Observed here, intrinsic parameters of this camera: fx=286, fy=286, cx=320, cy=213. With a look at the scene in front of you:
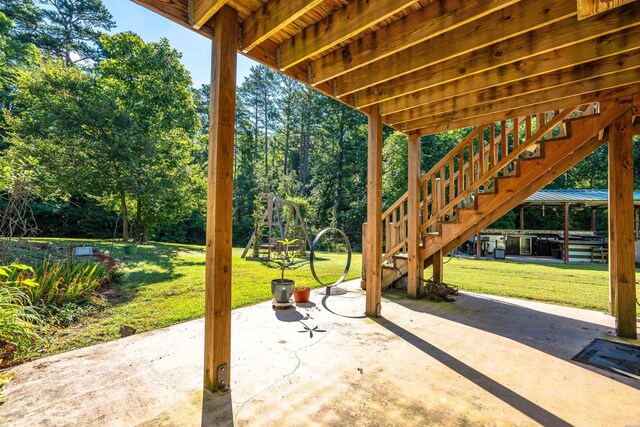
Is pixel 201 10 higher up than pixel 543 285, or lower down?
higher up

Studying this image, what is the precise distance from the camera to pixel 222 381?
2.03m

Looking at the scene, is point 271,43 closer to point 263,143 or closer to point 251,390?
point 251,390

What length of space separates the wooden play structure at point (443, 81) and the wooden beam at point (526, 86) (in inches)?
0.5

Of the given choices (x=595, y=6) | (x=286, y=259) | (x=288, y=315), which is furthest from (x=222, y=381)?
(x=286, y=259)

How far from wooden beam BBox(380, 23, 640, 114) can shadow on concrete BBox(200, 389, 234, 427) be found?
333 centimetres

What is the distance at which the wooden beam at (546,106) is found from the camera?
10.3 ft

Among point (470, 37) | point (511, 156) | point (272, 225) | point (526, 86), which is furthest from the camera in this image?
point (272, 225)

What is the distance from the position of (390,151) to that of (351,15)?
45.0 feet

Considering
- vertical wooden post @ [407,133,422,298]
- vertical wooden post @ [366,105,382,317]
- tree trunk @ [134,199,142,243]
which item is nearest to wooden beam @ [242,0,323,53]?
vertical wooden post @ [366,105,382,317]

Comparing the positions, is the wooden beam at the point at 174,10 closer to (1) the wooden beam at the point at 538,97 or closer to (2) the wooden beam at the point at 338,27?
(2) the wooden beam at the point at 338,27

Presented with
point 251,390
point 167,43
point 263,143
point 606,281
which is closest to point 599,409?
point 251,390

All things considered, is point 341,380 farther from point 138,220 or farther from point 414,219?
point 138,220

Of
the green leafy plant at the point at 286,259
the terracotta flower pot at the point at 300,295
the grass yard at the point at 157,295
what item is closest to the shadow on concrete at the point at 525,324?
the terracotta flower pot at the point at 300,295

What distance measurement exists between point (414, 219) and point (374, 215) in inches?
49.7
